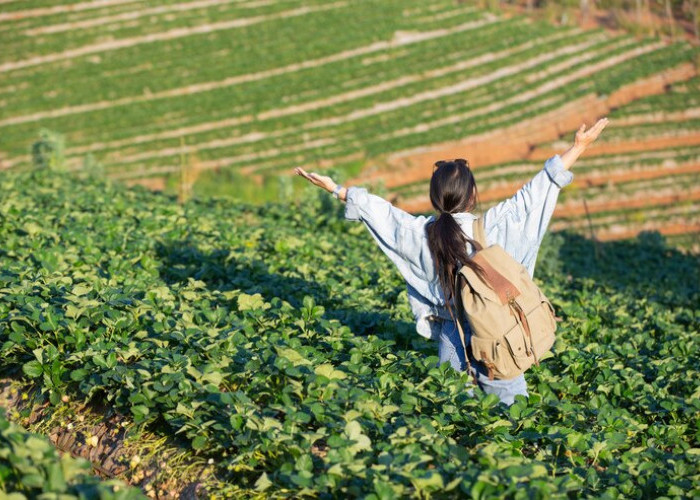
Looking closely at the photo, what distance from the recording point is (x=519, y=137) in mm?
34844

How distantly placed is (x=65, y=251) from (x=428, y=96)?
32260 mm

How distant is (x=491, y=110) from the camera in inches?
1469

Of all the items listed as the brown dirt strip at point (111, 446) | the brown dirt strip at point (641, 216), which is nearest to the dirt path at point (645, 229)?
the brown dirt strip at point (641, 216)

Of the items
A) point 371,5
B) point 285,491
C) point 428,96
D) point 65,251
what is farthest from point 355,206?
point 371,5

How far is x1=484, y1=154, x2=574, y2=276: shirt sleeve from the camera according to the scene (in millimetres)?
4543

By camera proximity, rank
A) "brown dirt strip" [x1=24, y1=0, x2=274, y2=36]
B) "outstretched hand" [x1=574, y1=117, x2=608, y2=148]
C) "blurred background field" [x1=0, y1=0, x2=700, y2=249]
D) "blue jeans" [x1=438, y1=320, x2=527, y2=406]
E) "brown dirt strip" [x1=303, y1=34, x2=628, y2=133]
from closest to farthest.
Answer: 1. "blue jeans" [x1=438, y1=320, x2=527, y2=406]
2. "outstretched hand" [x1=574, y1=117, x2=608, y2=148]
3. "blurred background field" [x1=0, y1=0, x2=700, y2=249]
4. "brown dirt strip" [x1=303, y1=34, x2=628, y2=133]
5. "brown dirt strip" [x1=24, y1=0, x2=274, y2=36]

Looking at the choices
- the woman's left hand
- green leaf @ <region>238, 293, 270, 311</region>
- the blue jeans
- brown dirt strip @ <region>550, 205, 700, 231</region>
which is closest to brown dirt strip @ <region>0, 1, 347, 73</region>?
brown dirt strip @ <region>550, 205, 700, 231</region>

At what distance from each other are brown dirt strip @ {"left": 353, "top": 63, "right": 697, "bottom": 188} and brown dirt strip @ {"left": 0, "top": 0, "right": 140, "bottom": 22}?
22.1 meters

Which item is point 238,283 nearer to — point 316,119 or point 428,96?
point 316,119

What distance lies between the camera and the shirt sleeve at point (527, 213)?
14.9 feet

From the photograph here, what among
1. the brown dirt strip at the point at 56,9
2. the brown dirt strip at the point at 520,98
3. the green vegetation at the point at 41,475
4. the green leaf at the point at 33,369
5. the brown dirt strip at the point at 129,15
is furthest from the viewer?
the brown dirt strip at the point at 56,9

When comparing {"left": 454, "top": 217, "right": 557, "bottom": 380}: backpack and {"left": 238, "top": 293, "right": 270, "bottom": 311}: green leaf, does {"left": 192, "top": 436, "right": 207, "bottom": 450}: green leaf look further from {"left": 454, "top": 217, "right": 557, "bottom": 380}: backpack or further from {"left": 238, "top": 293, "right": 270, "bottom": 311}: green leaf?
{"left": 238, "top": 293, "right": 270, "bottom": 311}: green leaf

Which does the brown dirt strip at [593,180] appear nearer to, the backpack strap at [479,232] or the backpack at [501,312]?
the backpack strap at [479,232]

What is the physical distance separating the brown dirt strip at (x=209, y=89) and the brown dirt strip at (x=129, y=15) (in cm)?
822
